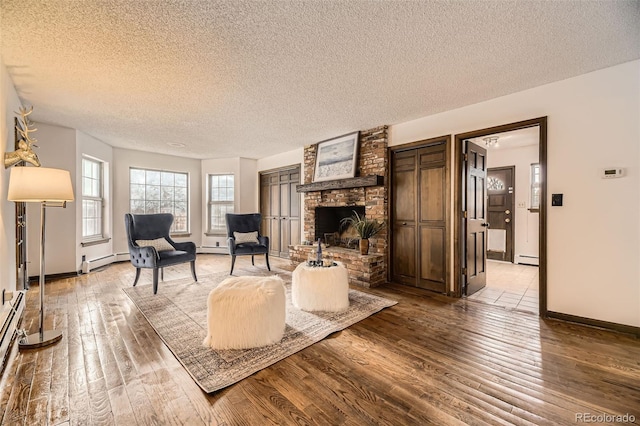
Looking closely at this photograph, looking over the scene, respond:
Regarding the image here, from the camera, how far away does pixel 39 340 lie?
2.25 metres

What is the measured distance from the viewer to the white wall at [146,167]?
18.9 ft

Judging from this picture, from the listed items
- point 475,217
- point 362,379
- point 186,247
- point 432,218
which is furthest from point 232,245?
point 475,217

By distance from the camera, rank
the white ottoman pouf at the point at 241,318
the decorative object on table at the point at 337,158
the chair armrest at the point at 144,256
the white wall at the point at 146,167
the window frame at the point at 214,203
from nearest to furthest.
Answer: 1. the white ottoman pouf at the point at 241,318
2. the chair armrest at the point at 144,256
3. the decorative object on table at the point at 337,158
4. the white wall at the point at 146,167
5. the window frame at the point at 214,203

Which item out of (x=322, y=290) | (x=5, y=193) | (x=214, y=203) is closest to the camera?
(x=5, y=193)

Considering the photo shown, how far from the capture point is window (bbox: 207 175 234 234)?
7.04 m

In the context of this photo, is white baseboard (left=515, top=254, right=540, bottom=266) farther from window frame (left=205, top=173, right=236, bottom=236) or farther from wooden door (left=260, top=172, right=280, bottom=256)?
window frame (left=205, top=173, right=236, bottom=236)

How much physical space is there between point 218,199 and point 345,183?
3.99 meters

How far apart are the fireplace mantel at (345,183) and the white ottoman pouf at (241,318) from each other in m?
2.56

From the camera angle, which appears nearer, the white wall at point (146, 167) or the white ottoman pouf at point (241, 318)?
the white ottoman pouf at point (241, 318)

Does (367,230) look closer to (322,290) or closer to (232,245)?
(322,290)

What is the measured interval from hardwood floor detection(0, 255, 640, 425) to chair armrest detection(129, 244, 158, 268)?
3.11 feet

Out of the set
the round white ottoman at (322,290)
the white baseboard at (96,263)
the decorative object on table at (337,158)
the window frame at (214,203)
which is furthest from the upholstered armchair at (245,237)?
the white baseboard at (96,263)

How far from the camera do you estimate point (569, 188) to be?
278 centimetres

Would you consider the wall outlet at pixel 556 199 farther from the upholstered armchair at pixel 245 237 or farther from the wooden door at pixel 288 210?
the wooden door at pixel 288 210
